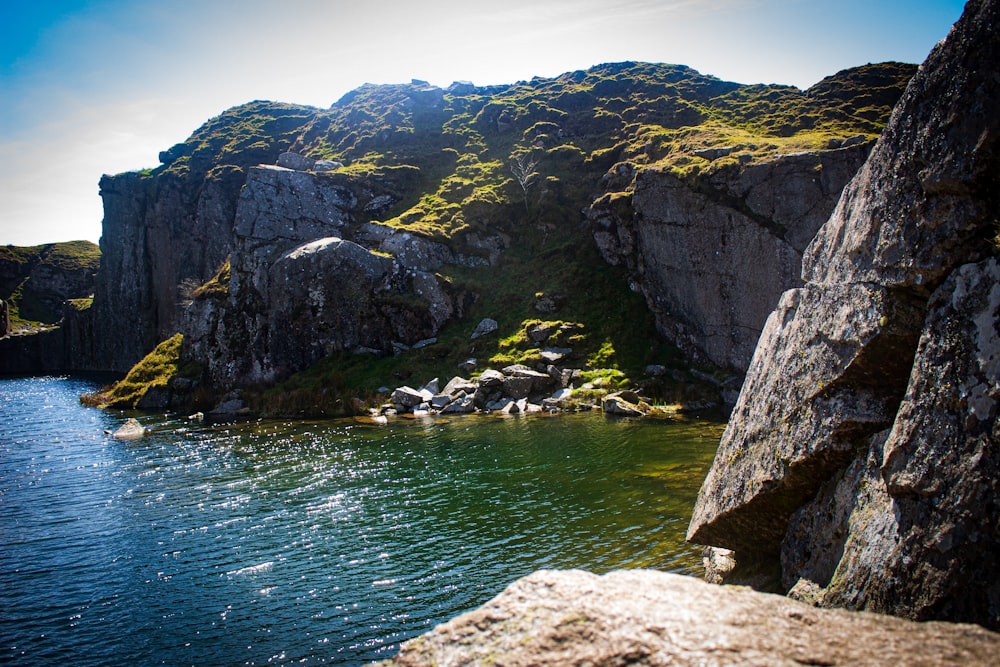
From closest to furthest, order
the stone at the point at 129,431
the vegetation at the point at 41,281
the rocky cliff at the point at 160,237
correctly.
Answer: the stone at the point at 129,431 < the rocky cliff at the point at 160,237 < the vegetation at the point at 41,281

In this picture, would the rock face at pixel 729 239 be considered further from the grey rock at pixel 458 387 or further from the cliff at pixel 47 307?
the cliff at pixel 47 307

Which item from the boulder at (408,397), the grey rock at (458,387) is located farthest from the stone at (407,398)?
the grey rock at (458,387)

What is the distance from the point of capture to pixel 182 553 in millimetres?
18875

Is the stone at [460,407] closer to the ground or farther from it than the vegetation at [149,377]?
closer to the ground

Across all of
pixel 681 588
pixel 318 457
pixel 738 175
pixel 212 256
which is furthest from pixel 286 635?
pixel 212 256

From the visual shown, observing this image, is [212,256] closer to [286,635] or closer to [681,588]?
[286,635]

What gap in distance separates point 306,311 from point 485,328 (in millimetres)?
19436

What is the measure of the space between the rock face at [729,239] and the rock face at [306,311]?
2382 cm

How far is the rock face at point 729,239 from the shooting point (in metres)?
40.9

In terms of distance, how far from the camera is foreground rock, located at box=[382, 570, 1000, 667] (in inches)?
191

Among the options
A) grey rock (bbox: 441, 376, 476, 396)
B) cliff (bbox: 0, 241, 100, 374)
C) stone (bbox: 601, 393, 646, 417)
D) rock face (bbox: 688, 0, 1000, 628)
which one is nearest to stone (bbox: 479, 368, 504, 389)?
grey rock (bbox: 441, 376, 476, 396)

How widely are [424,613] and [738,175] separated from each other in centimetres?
4309

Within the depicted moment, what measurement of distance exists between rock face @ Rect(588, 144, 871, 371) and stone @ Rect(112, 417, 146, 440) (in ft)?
150

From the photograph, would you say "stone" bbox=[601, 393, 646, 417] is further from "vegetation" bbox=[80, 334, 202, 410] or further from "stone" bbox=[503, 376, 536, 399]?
"vegetation" bbox=[80, 334, 202, 410]
